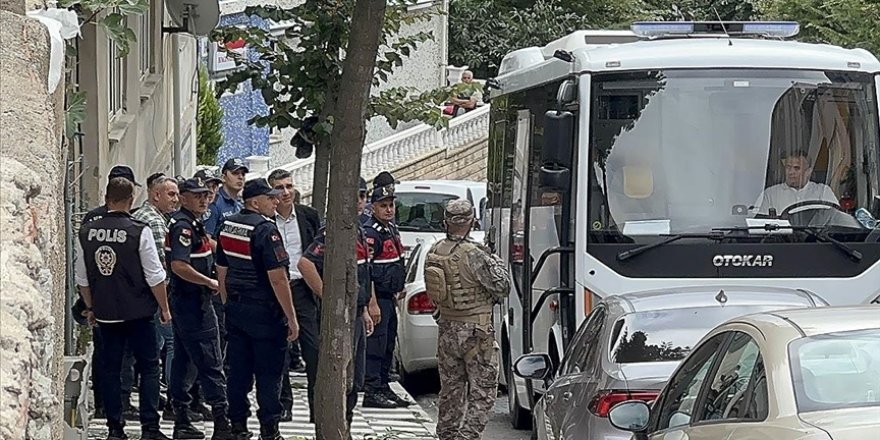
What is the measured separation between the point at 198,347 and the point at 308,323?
0.78 meters

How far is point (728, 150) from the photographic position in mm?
10070

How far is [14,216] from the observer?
3.16 metres

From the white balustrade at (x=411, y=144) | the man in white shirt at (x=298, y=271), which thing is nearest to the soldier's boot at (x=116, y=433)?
the man in white shirt at (x=298, y=271)

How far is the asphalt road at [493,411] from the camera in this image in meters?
12.2

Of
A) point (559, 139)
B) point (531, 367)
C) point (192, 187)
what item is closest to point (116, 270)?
point (192, 187)

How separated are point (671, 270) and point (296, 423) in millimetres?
3265

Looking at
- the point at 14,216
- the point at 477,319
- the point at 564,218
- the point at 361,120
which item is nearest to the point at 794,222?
the point at 564,218

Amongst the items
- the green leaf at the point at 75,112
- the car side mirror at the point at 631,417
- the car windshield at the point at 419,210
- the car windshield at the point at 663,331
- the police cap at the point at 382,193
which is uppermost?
the green leaf at the point at 75,112

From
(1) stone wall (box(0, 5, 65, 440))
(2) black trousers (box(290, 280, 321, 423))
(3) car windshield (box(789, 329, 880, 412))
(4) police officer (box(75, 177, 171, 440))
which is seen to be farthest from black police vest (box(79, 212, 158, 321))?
(3) car windshield (box(789, 329, 880, 412))

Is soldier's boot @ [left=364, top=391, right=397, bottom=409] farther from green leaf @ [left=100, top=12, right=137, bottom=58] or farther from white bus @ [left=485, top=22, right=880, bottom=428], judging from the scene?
green leaf @ [left=100, top=12, right=137, bottom=58]

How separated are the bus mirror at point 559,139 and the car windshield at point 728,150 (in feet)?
0.51

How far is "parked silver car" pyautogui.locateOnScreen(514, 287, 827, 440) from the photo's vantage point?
6852 millimetres

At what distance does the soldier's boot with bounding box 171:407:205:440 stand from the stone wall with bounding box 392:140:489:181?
75.1 ft

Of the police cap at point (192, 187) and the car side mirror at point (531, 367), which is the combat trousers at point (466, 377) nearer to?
the car side mirror at point (531, 367)
